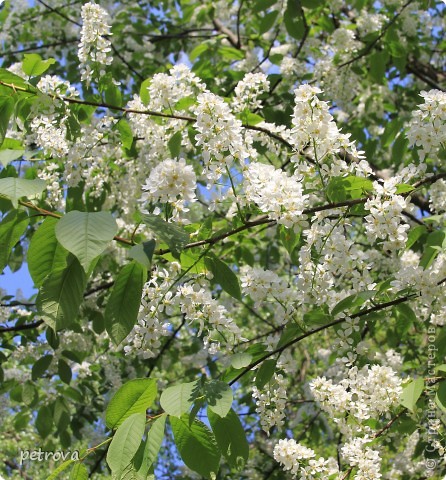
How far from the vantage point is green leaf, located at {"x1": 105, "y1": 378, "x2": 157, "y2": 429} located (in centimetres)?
170

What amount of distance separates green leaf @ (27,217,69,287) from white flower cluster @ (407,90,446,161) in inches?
55.0

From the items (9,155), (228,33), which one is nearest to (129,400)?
(9,155)

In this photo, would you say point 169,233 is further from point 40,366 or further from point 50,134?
point 40,366

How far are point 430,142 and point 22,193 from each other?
1548 mm

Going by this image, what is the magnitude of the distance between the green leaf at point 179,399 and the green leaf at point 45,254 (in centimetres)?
42

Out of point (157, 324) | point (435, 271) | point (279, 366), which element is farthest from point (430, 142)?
point (157, 324)

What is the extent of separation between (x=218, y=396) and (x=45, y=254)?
565 millimetres

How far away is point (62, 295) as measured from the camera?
1559mm

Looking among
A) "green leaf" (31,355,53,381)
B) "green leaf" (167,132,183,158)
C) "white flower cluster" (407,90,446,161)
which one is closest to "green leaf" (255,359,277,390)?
"white flower cluster" (407,90,446,161)

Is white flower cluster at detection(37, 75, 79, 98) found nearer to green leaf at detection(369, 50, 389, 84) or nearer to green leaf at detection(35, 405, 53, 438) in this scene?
green leaf at detection(35, 405, 53, 438)

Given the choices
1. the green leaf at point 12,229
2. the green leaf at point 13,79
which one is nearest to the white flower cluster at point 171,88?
the green leaf at point 13,79

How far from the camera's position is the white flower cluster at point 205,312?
7.07ft

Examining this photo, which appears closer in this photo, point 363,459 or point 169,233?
point 169,233

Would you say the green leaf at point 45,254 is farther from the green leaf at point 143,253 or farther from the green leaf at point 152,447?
the green leaf at point 152,447
